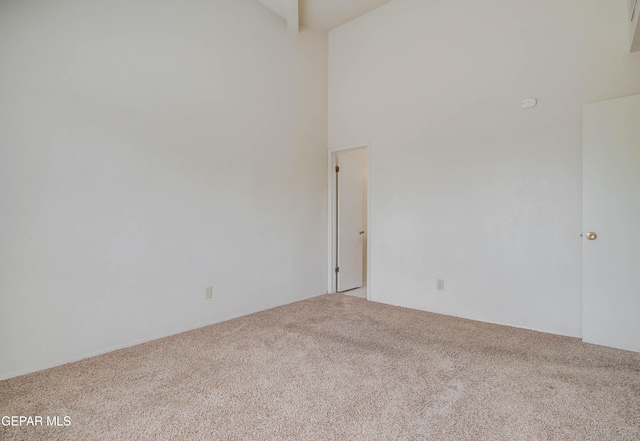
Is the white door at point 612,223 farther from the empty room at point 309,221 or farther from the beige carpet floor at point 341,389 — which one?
the beige carpet floor at point 341,389

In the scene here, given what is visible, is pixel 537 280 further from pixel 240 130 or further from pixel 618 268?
pixel 240 130

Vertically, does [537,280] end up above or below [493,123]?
below

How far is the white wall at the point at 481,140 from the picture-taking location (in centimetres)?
273

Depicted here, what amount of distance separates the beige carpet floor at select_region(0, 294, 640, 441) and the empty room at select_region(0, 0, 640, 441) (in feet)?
0.06

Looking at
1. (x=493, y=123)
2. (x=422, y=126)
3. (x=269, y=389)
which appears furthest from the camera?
(x=422, y=126)

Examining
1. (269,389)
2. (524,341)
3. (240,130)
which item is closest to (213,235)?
(240,130)

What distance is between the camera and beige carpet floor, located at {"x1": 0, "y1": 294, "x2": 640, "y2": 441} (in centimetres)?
154

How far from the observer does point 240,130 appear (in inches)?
134

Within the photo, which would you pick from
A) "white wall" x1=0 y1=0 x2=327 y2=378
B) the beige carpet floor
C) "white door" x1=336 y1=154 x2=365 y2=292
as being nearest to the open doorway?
"white door" x1=336 y1=154 x2=365 y2=292

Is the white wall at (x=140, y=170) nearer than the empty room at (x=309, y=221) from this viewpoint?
No

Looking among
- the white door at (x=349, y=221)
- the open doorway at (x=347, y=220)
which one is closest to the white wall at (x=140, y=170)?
the open doorway at (x=347, y=220)

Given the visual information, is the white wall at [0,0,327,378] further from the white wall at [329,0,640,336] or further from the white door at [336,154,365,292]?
the white wall at [329,0,640,336]

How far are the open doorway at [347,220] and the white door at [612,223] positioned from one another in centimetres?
229

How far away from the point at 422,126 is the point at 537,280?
78.8 inches
